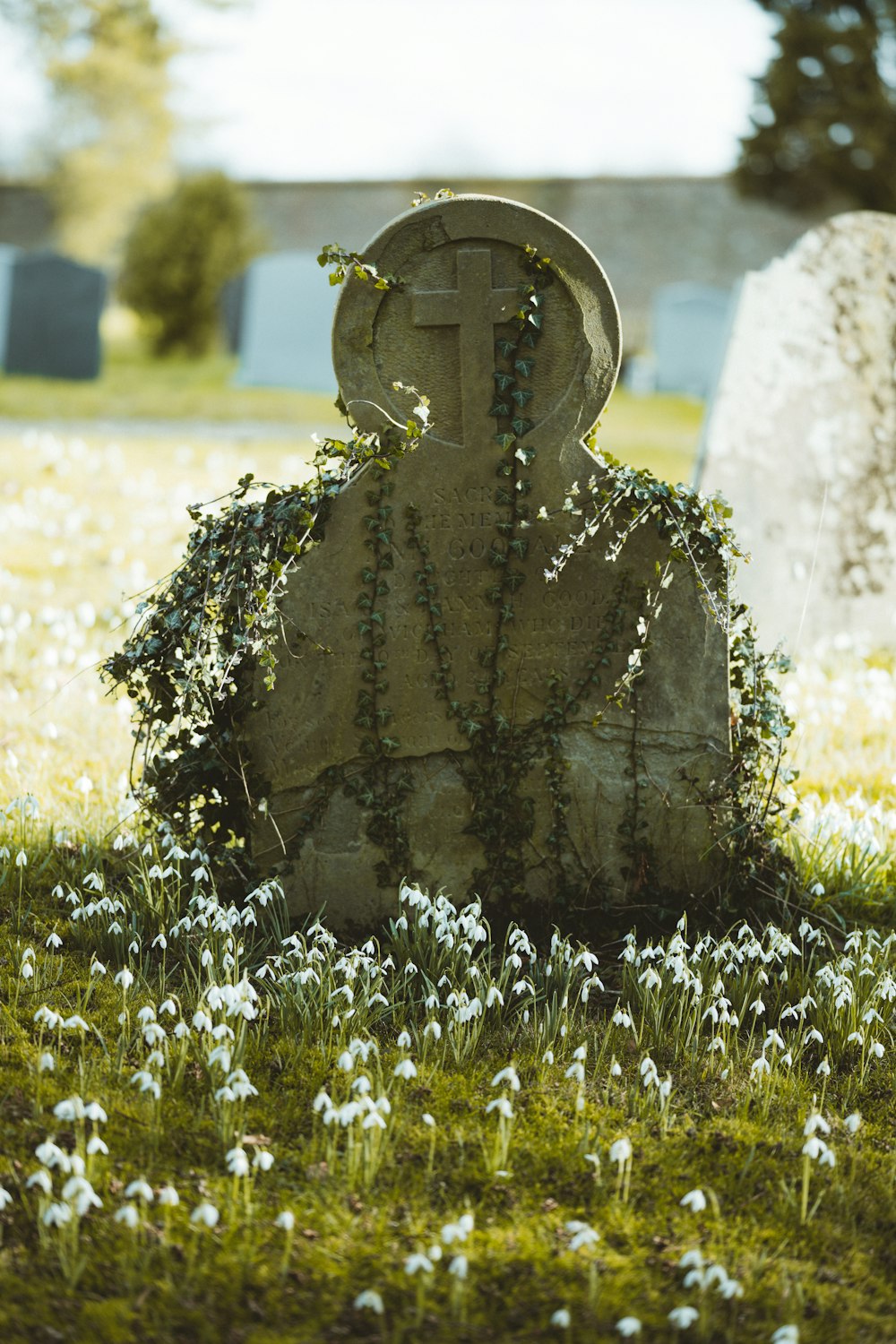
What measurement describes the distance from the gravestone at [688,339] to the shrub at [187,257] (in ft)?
26.8

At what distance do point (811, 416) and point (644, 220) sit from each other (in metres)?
32.4

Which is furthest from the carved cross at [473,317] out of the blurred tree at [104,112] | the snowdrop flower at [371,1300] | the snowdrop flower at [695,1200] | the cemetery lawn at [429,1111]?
the blurred tree at [104,112]

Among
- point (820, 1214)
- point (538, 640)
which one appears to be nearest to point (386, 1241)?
point (820, 1214)

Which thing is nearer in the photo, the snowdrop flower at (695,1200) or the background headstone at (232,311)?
the snowdrop flower at (695,1200)

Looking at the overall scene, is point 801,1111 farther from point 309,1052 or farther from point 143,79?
point 143,79

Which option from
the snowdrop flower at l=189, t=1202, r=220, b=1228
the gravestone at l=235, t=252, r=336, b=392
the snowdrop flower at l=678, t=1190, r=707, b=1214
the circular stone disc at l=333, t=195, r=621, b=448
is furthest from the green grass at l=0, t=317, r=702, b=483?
the snowdrop flower at l=189, t=1202, r=220, b=1228

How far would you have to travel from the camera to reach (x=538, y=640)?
Answer: 4.26 m

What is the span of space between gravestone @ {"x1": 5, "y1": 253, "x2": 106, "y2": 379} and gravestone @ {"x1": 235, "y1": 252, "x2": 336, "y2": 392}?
2530mm

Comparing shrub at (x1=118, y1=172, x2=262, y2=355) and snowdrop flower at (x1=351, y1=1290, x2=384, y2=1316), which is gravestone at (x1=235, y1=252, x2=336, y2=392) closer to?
shrub at (x1=118, y1=172, x2=262, y2=355)

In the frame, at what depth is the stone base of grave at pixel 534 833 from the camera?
14.0ft

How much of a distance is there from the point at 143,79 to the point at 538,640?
36171 millimetres

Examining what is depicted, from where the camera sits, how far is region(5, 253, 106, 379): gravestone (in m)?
18.1

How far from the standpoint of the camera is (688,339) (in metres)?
24.2

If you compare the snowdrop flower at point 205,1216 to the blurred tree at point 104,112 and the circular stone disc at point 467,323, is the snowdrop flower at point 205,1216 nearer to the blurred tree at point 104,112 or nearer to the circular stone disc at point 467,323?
the circular stone disc at point 467,323
